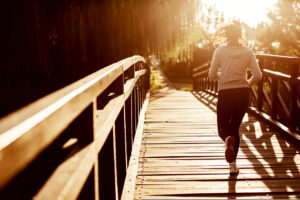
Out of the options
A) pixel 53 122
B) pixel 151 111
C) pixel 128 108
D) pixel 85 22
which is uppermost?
pixel 85 22

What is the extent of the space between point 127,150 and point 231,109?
123cm

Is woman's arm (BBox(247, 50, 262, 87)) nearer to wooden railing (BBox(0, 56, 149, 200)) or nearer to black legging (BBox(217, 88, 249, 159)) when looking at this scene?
black legging (BBox(217, 88, 249, 159))

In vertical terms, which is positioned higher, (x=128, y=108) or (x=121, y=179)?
(x=128, y=108)

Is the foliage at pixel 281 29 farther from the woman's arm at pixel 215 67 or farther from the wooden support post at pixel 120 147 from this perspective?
the wooden support post at pixel 120 147

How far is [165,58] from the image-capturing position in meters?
14.0

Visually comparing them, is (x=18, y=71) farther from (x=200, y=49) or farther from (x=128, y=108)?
(x=200, y=49)

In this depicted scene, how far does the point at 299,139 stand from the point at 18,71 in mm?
6307

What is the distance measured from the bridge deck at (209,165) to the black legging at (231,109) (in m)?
0.42

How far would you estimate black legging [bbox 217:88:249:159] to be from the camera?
385 cm

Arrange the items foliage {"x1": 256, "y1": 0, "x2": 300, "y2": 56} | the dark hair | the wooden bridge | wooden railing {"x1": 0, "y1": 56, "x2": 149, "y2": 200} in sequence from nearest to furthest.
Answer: wooden railing {"x1": 0, "y1": 56, "x2": 149, "y2": 200}, the wooden bridge, the dark hair, foliage {"x1": 256, "y1": 0, "x2": 300, "y2": 56}

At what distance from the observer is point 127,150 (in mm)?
4262

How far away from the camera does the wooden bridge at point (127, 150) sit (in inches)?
38.7

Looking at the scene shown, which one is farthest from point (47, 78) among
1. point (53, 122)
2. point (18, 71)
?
point (53, 122)

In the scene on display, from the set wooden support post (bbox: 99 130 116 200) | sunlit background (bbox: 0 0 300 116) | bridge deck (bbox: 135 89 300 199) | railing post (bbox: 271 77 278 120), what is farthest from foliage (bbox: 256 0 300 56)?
wooden support post (bbox: 99 130 116 200)
